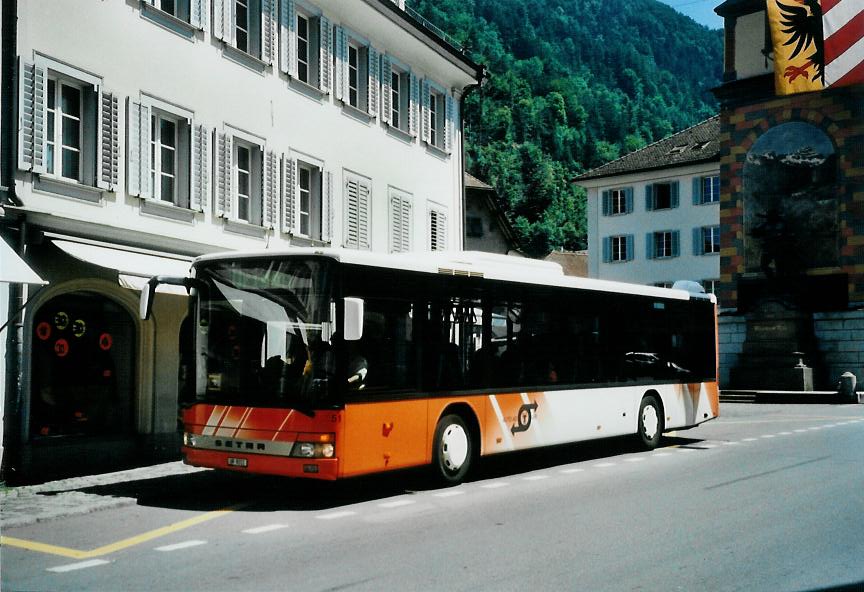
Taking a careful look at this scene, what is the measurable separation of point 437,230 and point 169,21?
11.6m

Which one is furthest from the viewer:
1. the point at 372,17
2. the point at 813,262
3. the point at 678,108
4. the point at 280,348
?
the point at 678,108

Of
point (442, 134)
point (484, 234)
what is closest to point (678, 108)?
point (484, 234)

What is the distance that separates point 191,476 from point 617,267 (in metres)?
51.8

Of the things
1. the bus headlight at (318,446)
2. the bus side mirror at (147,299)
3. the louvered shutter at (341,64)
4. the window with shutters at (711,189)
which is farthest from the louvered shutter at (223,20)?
the window with shutters at (711,189)

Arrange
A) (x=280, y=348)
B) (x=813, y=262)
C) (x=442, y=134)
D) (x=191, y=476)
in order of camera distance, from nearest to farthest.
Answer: (x=280, y=348) < (x=191, y=476) < (x=442, y=134) < (x=813, y=262)

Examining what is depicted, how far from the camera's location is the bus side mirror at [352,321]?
10.8m

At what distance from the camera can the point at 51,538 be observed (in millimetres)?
9195

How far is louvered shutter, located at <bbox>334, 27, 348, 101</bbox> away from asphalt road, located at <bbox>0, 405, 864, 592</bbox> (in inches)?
401

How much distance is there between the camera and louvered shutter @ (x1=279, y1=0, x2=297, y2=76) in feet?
65.6

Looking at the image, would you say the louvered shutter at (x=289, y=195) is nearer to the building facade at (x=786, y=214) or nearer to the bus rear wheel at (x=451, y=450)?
the bus rear wheel at (x=451, y=450)

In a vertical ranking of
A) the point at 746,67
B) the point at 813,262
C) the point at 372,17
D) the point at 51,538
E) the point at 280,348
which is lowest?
the point at 51,538

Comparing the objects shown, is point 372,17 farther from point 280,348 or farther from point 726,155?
point 726,155

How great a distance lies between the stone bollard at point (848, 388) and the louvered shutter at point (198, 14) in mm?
26071

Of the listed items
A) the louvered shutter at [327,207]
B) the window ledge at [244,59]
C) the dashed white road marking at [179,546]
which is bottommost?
the dashed white road marking at [179,546]
